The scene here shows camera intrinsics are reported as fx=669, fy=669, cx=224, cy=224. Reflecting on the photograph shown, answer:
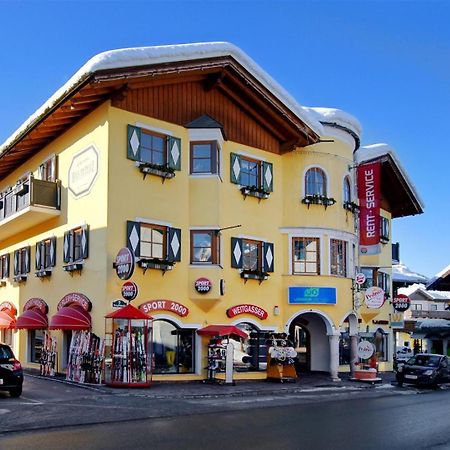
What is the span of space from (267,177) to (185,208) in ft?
14.4

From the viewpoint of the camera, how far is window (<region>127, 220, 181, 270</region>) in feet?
75.4

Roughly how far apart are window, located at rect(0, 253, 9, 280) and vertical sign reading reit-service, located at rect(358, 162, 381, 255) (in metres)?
17.0

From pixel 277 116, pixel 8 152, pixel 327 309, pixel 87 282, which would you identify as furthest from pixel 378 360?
pixel 8 152

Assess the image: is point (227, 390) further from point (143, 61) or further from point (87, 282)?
point (143, 61)

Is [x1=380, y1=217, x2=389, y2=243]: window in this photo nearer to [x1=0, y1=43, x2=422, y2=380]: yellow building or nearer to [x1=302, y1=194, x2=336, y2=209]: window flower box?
A: [x1=0, y1=43, x2=422, y2=380]: yellow building

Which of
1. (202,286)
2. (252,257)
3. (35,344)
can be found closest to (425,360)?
(252,257)

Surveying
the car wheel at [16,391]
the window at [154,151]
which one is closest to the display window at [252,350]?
the window at [154,151]

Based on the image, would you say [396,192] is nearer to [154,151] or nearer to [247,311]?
[247,311]

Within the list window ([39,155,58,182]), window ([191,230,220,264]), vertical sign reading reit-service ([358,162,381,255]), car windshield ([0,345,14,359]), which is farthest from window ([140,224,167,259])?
vertical sign reading reit-service ([358,162,381,255])

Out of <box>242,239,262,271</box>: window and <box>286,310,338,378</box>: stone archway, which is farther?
<box>286,310,338,378</box>: stone archway

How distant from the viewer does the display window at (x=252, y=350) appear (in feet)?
85.7

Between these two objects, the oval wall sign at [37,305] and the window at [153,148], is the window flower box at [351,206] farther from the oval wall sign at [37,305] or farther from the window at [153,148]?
the oval wall sign at [37,305]

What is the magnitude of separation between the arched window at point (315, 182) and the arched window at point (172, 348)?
8.39 meters

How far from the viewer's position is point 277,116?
2742cm
